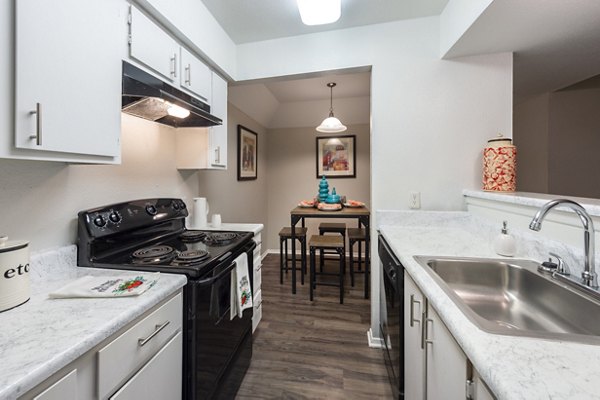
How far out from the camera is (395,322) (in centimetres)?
139

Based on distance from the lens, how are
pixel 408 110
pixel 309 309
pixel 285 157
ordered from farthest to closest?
pixel 285 157 < pixel 309 309 < pixel 408 110

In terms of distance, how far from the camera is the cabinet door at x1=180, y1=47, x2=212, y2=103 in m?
1.59

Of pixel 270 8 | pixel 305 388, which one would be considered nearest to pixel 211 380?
pixel 305 388

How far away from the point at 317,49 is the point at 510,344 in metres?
2.12

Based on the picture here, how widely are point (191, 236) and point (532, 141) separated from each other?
4001 millimetres

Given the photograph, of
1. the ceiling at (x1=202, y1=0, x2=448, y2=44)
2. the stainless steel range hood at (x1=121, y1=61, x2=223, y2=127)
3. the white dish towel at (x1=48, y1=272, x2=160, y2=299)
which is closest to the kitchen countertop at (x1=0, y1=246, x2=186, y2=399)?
the white dish towel at (x1=48, y1=272, x2=160, y2=299)

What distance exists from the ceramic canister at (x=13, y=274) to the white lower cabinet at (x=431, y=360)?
1.33 m

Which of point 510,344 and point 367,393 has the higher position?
point 510,344

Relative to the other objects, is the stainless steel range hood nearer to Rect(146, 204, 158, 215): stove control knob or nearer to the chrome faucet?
Rect(146, 204, 158, 215): stove control knob

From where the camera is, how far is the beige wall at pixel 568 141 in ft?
9.20

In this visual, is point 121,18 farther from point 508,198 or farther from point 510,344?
point 508,198

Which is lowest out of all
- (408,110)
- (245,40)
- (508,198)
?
(508,198)

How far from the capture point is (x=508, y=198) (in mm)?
1362

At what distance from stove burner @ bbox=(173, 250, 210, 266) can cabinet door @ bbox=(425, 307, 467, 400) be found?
100 centimetres
